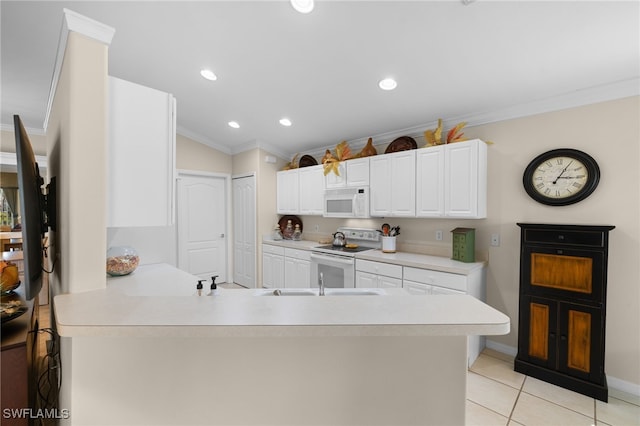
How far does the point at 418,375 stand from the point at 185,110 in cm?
415

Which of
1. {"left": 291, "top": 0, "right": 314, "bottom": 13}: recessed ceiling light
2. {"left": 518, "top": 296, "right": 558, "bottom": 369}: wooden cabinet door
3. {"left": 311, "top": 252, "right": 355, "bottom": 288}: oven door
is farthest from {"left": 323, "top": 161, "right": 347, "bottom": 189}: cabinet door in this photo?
{"left": 518, "top": 296, "right": 558, "bottom": 369}: wooden cabinet door

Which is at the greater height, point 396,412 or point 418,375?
point 418,375

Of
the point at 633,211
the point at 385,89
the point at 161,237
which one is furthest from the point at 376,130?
the point at 161,237

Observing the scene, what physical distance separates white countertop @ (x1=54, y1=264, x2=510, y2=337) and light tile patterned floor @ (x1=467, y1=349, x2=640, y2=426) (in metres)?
1.69

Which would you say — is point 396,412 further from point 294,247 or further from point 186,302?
point 294,247

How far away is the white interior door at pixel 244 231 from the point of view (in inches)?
192

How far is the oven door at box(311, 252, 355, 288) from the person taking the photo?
346cm

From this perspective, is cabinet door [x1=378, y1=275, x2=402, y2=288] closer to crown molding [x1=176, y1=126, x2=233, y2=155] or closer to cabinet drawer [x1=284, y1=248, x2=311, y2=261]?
cabinet drawer [x1=284, y1=248, x2=311, y2=261]

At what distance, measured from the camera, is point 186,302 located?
3.12ft

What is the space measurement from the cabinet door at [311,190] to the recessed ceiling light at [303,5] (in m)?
2.35

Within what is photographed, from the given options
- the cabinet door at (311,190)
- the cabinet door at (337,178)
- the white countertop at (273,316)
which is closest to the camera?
the white countertop at (273,316)

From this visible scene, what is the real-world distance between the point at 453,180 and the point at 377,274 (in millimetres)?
1271

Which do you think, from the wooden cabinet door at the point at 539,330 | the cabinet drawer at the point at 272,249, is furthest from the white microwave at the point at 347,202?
the wooden cabinet door at the point at 539,330

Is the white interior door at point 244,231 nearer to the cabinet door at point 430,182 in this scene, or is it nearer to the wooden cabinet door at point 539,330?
the cabinet door at point 430,182
